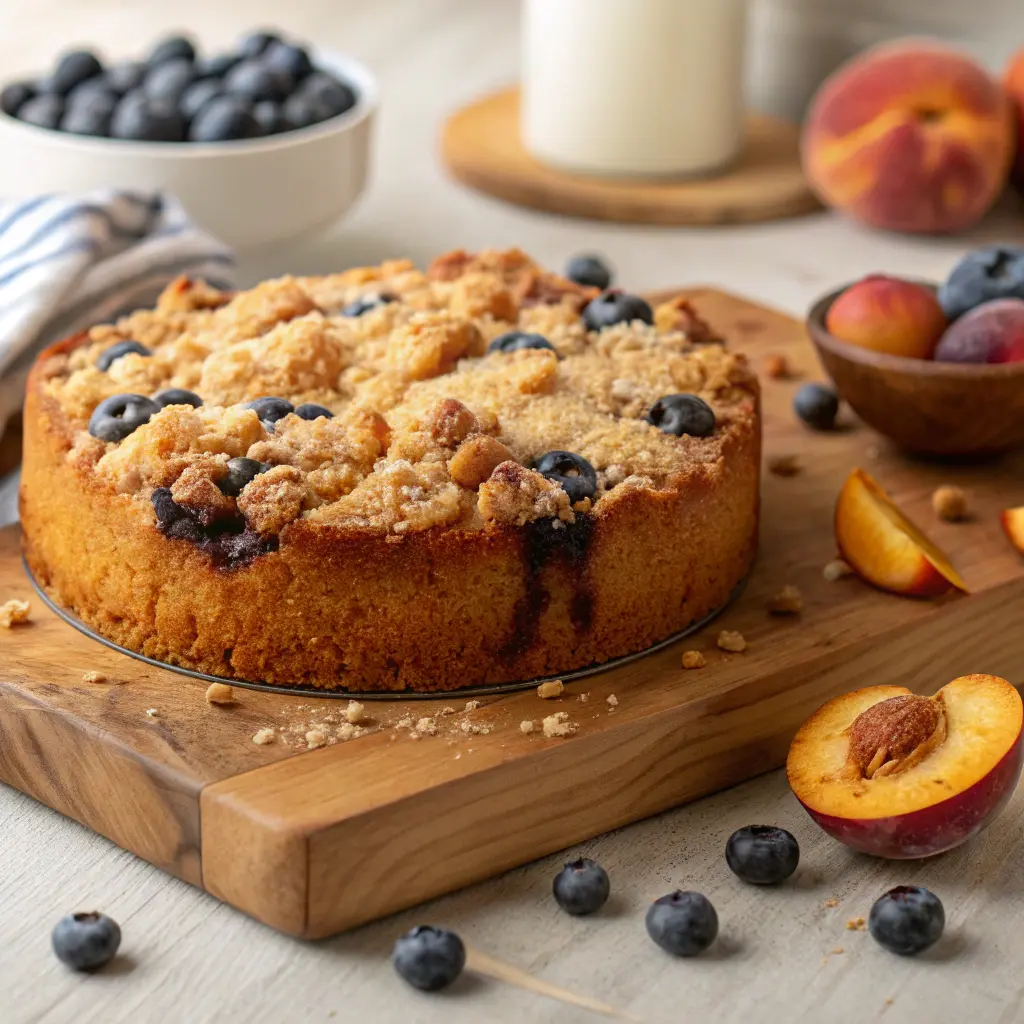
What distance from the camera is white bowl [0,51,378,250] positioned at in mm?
3094

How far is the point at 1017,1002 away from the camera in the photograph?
5.30 ft

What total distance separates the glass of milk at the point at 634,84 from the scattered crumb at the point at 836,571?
5.93ft

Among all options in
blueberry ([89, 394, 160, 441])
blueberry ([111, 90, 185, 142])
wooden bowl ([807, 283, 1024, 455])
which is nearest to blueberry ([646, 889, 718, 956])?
blueberry ([89, 394, 160, 441])

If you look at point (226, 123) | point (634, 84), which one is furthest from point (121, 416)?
point (634, 84)

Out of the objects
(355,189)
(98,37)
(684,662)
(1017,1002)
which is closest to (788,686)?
(684,662)

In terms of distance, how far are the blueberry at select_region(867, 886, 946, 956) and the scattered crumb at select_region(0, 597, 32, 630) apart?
105cm

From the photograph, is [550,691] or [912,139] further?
[912,139]

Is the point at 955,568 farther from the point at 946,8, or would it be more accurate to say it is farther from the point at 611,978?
the point at 946,8

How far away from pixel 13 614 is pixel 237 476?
0.36m

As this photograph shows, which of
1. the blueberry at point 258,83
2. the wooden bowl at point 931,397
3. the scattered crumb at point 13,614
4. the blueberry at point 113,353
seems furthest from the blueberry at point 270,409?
the blueberry at point 258,83

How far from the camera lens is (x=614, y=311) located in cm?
230

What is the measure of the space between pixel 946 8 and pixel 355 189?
1749 mm

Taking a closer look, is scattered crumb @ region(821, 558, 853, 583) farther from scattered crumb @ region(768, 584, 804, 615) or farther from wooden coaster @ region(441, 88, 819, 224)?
wooden coaster @ region(441, 88, 819, 224)

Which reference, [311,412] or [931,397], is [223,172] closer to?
[311,412]
